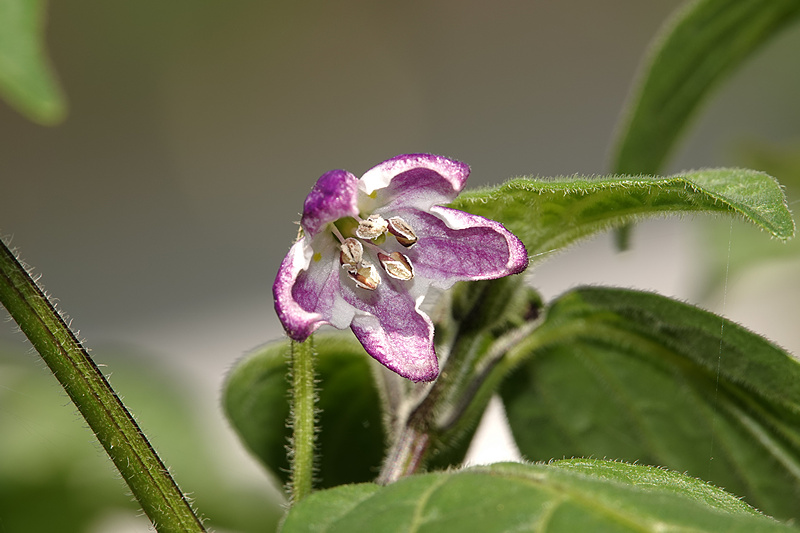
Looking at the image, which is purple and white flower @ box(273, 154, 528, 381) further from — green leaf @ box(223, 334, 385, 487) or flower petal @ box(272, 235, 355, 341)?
green leaf @ box(223, 334, 385, 487)

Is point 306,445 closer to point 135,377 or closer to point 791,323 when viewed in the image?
point 135,377

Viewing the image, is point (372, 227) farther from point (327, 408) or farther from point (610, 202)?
point (327, 408)

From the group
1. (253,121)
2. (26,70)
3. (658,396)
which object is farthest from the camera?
(253,121)

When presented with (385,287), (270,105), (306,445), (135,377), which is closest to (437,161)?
(385,287)

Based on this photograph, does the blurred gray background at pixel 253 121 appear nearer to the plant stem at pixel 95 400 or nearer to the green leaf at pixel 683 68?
the green leaf at pixel 683 68

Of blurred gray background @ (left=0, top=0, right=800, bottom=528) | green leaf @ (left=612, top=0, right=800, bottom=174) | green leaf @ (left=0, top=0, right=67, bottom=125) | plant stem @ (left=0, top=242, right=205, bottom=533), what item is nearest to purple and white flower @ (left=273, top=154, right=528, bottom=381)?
plant stem @ (left=0, top=242, right=205, bottom=533)

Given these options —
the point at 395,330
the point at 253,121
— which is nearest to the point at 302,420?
the point at 395,330
